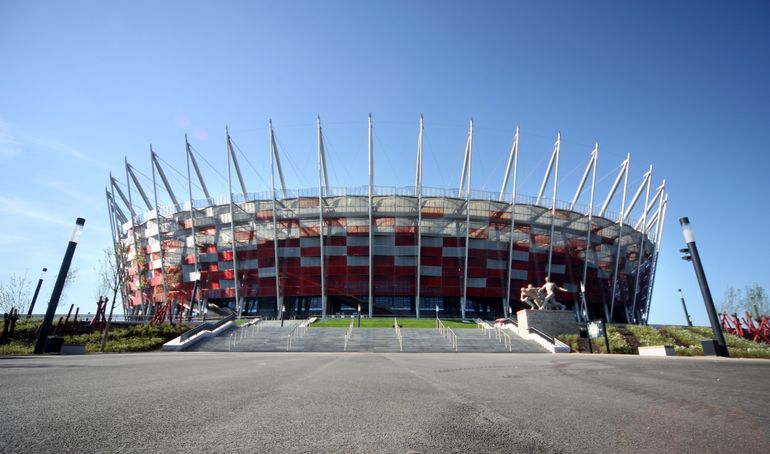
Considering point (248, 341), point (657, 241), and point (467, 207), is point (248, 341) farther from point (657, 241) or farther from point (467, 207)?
point (657, 241)

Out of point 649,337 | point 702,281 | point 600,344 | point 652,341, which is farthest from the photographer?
point 649,337

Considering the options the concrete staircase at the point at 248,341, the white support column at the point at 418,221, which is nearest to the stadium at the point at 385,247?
the white support column at the point at 418,221

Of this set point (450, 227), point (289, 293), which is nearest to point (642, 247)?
point (450, 227)

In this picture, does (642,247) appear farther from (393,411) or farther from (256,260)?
(393,411)

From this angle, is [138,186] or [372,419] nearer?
[372,419]

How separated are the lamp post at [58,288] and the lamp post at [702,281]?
109 feet

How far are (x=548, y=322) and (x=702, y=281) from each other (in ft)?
45.9

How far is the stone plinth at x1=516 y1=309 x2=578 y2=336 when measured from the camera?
3141cm

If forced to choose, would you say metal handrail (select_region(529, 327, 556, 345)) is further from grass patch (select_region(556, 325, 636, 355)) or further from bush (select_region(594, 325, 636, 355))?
bush (select_region(594, 325, 636, 355))

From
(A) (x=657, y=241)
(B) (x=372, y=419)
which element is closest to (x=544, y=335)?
(B) (x=372, y=419)

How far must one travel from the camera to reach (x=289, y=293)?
56938 mm

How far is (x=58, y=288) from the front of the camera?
68.0ft

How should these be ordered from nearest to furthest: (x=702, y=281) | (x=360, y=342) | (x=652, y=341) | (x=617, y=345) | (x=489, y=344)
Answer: (x=702, y=281), (x=617, y=345), (x=652, y=341), (x=489, y=344), (x=360, y=342)

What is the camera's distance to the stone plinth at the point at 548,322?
31406mm
